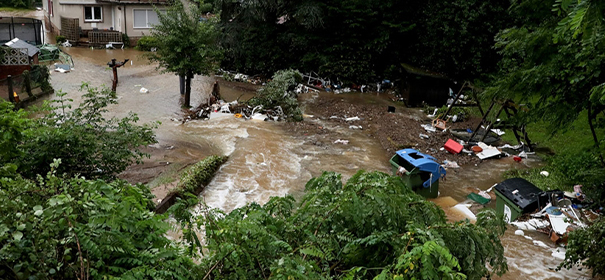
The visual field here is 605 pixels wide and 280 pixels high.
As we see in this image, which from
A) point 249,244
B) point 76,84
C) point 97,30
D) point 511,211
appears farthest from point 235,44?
point 249,244

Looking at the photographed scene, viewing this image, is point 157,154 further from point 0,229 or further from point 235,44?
point 235,44

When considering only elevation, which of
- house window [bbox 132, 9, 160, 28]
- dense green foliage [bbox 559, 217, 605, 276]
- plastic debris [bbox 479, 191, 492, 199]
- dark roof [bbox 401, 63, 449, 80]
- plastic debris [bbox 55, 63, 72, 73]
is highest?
house window [bbox 132, 9, 160, 28]

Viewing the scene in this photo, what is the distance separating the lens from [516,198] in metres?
9.67

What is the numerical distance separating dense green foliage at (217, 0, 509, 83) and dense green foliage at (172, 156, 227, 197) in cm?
1181

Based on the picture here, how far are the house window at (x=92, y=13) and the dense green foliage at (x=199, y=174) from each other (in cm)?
2248

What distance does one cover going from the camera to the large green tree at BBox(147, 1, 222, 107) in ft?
53.6

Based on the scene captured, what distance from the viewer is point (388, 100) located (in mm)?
21484

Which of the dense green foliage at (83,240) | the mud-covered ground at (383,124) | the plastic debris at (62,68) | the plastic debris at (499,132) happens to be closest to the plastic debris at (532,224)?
the mud-covered ground at (383,124)

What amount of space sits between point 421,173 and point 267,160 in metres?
4.27

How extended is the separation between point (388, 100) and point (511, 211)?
39.8 ft

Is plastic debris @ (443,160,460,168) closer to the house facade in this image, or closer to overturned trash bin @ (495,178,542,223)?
overturned trash bin @ (495,178,542,223)

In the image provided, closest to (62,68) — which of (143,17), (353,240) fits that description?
(143,17)

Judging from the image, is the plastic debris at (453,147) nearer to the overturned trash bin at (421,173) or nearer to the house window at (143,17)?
the overturned trash bin at (421,173)

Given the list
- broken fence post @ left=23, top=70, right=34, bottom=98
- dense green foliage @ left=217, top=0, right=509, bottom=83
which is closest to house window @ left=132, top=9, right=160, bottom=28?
dense green foliage @ left=217, top=0, right=509, bottom=83
